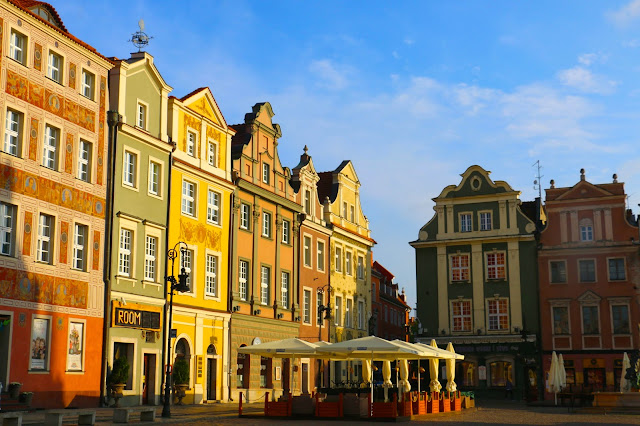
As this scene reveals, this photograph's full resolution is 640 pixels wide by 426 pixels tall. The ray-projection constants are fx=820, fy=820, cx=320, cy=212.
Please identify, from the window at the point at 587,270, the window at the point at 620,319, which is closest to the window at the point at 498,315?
the window at the point at 587,270

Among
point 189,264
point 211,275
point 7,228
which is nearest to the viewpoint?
point 7,228

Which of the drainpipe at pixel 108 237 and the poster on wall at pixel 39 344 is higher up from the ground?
the drainpipe at pixel 108 237

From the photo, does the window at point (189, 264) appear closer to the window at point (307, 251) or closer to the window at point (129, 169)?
the window at point (129, 169)

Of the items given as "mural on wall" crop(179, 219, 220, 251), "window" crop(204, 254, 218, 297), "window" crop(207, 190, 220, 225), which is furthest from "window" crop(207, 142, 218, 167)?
"window" crop(204, 254, 218, 297)

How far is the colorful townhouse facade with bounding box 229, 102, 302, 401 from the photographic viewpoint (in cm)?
4184


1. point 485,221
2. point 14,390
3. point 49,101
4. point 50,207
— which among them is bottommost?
point 14,390

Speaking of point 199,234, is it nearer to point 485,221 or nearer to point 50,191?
point 50,191

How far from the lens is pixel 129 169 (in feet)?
112

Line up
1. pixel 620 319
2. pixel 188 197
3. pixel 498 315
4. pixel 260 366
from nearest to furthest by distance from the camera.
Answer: pixel 188 197 → pixel 260 366 → pixel 620 319 → pixel 498 315

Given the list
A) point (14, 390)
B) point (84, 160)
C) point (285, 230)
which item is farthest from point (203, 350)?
point (14, 390)

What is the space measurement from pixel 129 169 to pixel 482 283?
3038 centimetres

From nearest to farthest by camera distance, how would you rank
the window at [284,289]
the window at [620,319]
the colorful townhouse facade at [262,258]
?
the colorful townhouse facade at [262,258]
the window at [284,289]
the window at [620,319]

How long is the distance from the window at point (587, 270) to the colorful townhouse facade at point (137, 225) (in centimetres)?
3061

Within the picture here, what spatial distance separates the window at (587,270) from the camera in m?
54.2
